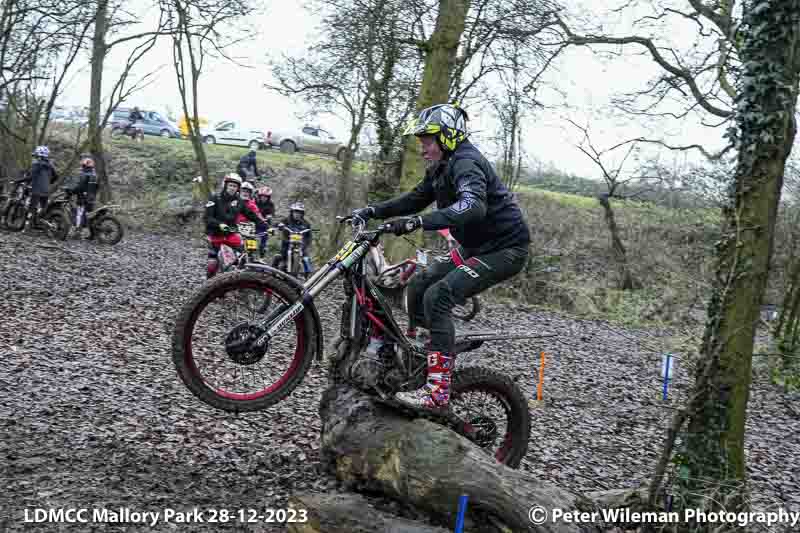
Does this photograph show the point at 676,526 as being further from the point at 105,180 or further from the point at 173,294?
the point at 105,180

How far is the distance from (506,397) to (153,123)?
3259 centimetres

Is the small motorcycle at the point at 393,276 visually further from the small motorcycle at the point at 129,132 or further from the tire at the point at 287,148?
the tire at the point at 287,148

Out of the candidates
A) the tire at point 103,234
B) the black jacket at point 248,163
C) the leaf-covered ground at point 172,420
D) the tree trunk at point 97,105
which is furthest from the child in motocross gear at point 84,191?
the black jacket at point 248,163

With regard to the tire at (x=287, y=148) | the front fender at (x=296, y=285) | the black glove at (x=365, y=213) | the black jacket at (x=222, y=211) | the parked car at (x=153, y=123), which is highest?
the parked car at (x=153, y=123)

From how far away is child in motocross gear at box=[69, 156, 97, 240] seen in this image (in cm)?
1802

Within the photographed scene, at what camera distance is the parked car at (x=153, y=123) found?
33.3m

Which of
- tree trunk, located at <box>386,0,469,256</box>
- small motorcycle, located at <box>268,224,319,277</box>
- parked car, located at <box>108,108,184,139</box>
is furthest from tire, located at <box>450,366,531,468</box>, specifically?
parked car, located at <box>108,108,184,139</box>

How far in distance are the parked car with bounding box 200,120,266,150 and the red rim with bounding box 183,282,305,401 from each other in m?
30.2

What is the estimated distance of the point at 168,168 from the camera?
28203 mm

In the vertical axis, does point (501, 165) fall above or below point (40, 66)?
below

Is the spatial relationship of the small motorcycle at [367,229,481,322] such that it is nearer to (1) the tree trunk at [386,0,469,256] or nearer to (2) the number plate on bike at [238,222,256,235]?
(2) the number plate on bike at [238,222,256,235]

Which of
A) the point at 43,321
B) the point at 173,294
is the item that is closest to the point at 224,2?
the point at 173,294

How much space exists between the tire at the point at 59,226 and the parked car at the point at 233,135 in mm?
16489

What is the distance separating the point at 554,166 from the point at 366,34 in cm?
1105
